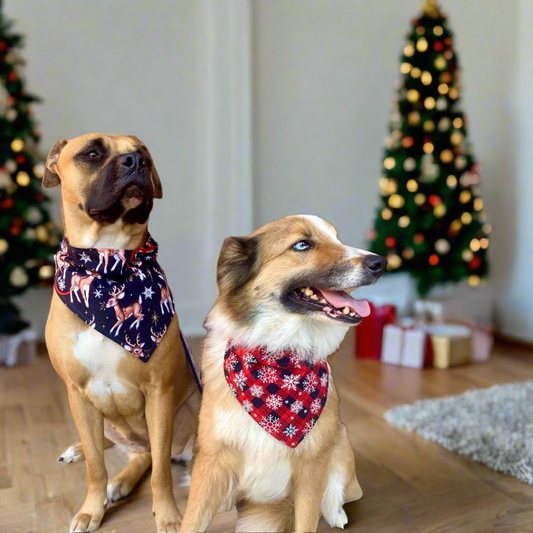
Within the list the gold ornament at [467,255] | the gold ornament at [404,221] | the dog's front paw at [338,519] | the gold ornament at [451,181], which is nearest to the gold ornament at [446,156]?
the gold ornament at [451,181]

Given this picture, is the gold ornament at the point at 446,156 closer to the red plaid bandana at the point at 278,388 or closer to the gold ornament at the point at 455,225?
the gold ornament at the point at 455,225

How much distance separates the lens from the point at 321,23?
14.3 feet

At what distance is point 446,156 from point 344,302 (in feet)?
9.83

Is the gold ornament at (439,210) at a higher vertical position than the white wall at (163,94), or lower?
lower

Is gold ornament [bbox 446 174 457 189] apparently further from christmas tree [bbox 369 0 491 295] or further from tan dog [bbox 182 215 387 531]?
tan dog [bbox 182 215 387 531]

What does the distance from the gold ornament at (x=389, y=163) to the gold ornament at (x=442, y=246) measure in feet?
2.12

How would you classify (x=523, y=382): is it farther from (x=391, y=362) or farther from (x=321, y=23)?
(x=321, y=23)

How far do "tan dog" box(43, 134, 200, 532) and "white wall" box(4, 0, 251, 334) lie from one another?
8.17 ft

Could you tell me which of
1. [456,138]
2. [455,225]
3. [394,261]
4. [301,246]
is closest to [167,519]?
[301,246]

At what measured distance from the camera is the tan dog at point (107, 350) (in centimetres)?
148

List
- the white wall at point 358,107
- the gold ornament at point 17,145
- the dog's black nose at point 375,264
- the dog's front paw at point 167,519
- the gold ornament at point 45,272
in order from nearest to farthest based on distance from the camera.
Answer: the dog's black nose at point 375,264, the dog's front paw at point 167,519, the gold ornament at point 17,145, the gold ornament at point 45,272, the white wall at point 358,107

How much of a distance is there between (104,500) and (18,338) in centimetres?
209

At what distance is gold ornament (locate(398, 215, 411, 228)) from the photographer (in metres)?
3.97

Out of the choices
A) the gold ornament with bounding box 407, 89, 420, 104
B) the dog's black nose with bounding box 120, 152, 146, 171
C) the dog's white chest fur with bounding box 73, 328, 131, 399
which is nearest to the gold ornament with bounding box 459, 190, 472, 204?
the gold ornament with bounding box 407, 89, 420, 104
